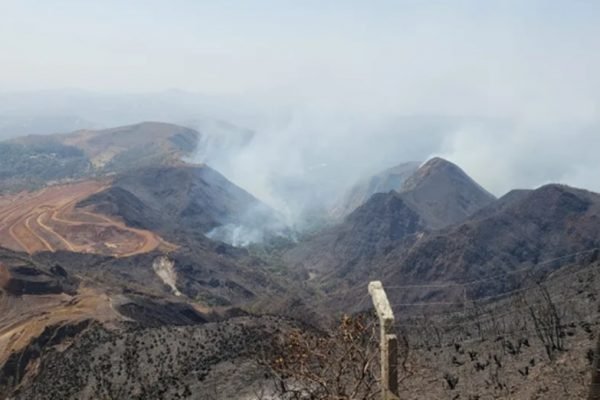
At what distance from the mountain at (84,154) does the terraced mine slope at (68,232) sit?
1336 inches

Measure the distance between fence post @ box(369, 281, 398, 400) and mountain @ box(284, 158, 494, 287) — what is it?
75.2m

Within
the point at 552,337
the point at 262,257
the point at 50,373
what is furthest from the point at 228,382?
the point at 262,257

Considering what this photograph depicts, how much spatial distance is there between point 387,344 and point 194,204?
108229 millimetres

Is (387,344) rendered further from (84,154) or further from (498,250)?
(84,154)

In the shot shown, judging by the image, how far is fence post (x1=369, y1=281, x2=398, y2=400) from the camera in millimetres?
6691

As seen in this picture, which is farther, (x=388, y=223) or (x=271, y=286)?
(x=388, y=223)

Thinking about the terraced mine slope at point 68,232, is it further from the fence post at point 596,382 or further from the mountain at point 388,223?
the fence post at point 596,382

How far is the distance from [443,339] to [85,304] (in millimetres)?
24512

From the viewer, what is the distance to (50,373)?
104 ft

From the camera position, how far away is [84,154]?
17738 cm

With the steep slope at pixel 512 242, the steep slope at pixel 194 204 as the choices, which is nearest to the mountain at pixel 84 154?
the steep slope at pixel 194 204

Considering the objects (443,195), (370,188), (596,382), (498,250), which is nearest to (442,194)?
(443,195)

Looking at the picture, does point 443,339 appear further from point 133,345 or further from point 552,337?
point 133,345

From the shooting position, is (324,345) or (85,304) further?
(85,304)
